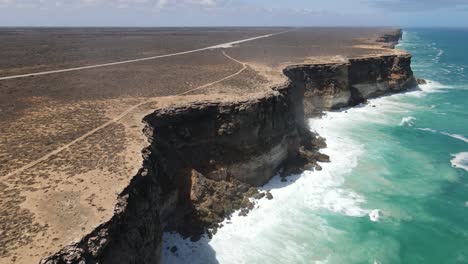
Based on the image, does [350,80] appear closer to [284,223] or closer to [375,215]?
[375,215]

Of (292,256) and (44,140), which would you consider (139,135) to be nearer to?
(44,140)

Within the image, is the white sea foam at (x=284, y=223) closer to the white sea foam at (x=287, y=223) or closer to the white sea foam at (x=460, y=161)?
the white sea foam at (x=287, y=223)

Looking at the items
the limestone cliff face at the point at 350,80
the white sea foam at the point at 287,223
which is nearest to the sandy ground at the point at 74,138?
the limestone cliff face at the point at 350,80

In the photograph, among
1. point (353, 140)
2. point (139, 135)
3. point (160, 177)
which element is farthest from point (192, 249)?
point (353, 140)

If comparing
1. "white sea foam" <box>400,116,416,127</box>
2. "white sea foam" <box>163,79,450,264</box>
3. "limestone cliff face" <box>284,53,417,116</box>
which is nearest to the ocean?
"white sea foam" <box>163,79,450,264</box>

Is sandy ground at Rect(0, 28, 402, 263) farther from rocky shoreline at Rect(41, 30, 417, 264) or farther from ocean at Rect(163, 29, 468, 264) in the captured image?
ocean at Rect(163, 29, 468, 264)

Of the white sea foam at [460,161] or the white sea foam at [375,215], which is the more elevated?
the white sea foam at [375,215]

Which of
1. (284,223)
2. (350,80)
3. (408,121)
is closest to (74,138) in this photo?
(284,223)
